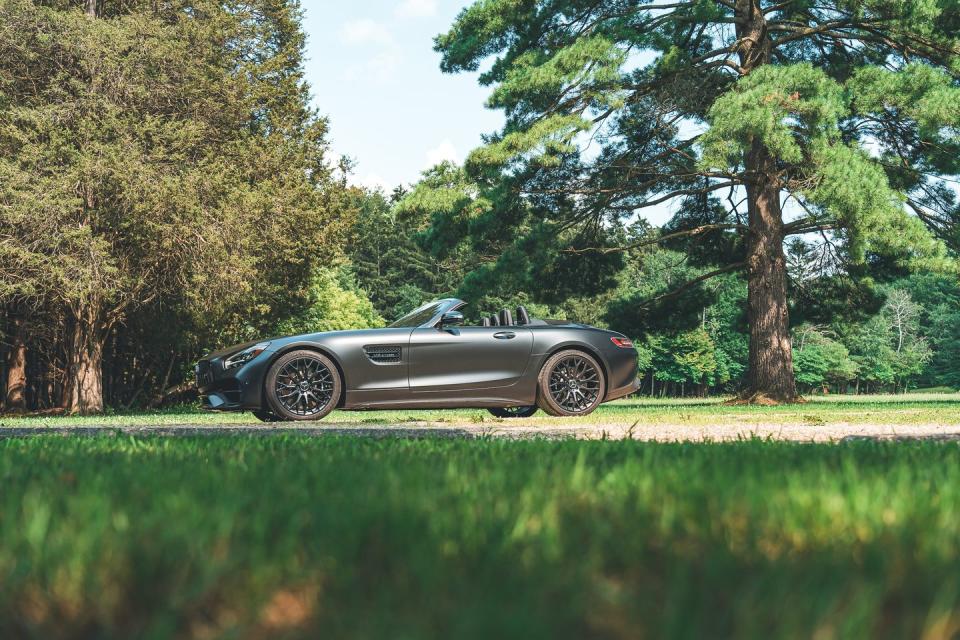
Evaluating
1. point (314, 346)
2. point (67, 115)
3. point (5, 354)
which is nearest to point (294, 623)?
point (314, 346)

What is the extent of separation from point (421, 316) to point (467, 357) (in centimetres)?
75

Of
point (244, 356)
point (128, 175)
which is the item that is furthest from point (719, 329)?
point (244, 356)

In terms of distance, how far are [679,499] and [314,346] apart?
7.04 meters

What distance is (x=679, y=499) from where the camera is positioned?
7.50 ft

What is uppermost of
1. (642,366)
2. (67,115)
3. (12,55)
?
(12,55)

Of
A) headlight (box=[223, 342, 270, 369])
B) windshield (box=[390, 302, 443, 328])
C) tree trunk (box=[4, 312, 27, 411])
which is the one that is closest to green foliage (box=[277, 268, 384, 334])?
tree trunk (box=[4, 312, 27, 411])

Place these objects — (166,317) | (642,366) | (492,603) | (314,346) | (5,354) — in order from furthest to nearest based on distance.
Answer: (642,366) → (5,354) → (166,317) → (314,346) → (492,603)

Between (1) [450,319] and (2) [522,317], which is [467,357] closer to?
(1) [450,319]

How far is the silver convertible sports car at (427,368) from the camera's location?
8.93 metres

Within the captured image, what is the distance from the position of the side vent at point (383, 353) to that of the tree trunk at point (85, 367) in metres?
13.4

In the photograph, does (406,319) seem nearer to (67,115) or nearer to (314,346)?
(314,346)

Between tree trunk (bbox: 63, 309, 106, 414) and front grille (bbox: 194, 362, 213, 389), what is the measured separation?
39.2 ft

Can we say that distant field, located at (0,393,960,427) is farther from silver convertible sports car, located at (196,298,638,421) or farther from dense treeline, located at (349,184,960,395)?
dense treeline, located at (349,184,960,395)

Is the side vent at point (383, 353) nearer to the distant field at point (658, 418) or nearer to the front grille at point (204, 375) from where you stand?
the distant field at point (658, 418)
